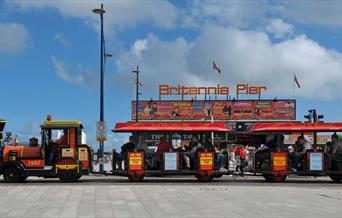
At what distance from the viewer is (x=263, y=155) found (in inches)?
917

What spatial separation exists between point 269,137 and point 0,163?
10192 millimetres

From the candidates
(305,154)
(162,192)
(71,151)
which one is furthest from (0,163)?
(305,154)

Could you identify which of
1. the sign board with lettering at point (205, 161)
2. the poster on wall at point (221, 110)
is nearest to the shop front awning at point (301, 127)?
the sign board with lettering at point (205, 161)

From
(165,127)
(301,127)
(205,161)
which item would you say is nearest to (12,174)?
(165,127)

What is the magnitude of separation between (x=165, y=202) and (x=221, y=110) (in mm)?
62836

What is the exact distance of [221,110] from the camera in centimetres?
7638

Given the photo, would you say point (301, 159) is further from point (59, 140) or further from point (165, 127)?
point (59, 140)

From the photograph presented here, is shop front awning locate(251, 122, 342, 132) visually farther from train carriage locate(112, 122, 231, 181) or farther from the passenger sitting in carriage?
train carriage locate(112, 122, 231, 181)

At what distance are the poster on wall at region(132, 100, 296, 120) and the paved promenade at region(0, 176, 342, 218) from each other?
58.7 meters

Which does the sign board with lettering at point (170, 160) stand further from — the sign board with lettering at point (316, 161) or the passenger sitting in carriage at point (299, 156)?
the sign board with lettering at point (316, 161)

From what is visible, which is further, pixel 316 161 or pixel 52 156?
pixel 316 161

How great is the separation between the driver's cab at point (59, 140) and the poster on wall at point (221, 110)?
53.0 metres

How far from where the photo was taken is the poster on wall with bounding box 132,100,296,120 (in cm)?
7600

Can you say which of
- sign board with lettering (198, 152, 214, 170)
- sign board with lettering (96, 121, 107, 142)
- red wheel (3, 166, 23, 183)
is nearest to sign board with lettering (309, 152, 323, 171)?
sign board with lettering (198, 152, 214, 170)
